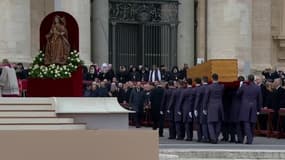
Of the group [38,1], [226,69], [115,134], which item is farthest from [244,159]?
[38,1]

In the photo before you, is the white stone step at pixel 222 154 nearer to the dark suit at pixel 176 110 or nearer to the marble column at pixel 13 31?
the dark suit at pixel 176 110

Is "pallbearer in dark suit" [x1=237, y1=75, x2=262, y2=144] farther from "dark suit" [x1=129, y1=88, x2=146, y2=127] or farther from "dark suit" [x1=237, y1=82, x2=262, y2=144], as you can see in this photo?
"dark suit" [x1=129, y1=88, x2=146, y2=127]

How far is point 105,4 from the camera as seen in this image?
129 feet

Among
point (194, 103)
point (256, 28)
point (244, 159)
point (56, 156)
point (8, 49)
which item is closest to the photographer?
point (56, 156)

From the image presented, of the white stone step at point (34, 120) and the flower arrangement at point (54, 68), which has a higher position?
the flower arrangement at point (54, 68)

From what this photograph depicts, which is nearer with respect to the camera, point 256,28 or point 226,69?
point 226,69

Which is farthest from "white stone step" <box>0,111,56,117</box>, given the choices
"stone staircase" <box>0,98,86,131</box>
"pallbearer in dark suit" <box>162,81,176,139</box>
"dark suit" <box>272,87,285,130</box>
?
"dark suit" <box>272,87,285,130</box>

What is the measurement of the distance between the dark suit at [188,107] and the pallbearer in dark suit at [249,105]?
1.39 metres

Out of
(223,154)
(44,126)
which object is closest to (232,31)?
(223,154)

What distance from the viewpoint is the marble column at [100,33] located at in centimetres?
3878

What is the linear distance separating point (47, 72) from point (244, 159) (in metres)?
6.04

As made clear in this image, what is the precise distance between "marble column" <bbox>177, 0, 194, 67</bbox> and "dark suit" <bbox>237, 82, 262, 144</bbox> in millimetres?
13229

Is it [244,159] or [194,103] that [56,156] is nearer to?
[244,159]

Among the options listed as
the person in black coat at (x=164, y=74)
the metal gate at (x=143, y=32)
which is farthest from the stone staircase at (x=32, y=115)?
the metal gate at (x=143, y=32)
